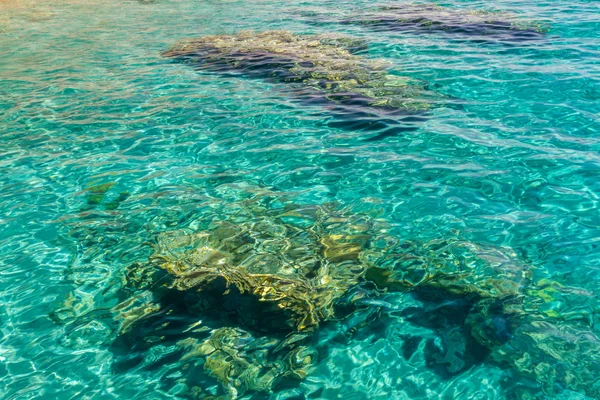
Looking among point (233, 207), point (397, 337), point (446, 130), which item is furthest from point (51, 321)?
point (446, 130)

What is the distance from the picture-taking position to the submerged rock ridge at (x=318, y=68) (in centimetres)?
1085

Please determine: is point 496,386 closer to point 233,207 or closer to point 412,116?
point 233,207

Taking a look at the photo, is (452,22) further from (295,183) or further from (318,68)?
(295,183)

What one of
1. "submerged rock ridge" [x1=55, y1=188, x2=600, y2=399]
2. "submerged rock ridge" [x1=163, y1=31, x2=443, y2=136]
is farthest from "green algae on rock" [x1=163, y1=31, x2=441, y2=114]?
"submerged rock ridge" [x1=55, y1=188, x2=600, y2=399]

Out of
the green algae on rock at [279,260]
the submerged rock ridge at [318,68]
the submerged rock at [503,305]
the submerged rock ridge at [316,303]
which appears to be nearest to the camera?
the submerged rock at [503,305]

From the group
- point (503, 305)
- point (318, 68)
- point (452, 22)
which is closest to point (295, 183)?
point (503, 305)

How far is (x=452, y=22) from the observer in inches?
678

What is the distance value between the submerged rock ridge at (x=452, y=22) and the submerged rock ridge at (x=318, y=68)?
2.72 m

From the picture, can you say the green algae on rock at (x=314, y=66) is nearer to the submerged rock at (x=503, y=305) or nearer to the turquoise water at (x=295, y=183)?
the turquoise water at (x=295, y=183)

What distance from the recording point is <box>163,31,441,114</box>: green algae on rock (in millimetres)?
11070

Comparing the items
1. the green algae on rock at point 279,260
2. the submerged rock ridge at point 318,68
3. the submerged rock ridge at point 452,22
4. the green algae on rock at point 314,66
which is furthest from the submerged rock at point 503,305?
the submerged rock ridge at point 452,22

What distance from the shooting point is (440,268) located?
19.3 feet

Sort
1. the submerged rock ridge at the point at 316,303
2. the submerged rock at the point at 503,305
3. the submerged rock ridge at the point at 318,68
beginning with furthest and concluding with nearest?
the submerged rock ridge at the point at 318,68, the submerged rock ridge at the point at 316,303, the submerged rock at the point at 503,305

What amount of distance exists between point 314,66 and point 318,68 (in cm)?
23
